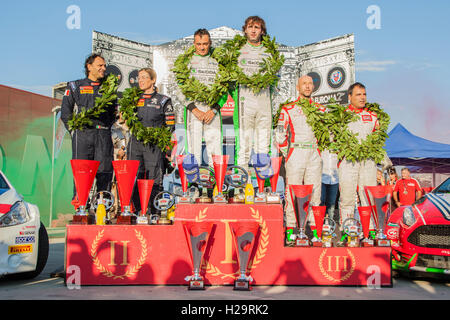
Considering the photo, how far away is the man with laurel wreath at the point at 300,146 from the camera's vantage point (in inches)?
229

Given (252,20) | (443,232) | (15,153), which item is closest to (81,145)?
(252,20)

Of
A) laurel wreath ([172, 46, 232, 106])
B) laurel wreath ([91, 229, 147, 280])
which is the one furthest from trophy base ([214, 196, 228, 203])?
laurel wreath ([172, 46, 232, 106])

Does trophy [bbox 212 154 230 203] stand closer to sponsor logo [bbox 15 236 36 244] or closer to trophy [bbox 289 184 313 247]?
trophy [bbox 289 184 313 247]

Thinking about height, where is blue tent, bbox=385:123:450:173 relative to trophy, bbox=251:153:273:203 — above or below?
above

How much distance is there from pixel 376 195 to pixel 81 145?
11.8 ft

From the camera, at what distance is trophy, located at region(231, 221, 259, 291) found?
4.00m

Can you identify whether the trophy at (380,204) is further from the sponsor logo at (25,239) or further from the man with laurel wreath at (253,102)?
the sponsor logo at (25,239)

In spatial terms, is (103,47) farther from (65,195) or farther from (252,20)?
(65,195)

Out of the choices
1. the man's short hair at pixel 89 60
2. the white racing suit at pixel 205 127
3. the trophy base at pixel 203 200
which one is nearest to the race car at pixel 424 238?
the trophy base at pixel 203 200

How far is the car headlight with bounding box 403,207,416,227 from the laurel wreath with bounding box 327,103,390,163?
1073mm

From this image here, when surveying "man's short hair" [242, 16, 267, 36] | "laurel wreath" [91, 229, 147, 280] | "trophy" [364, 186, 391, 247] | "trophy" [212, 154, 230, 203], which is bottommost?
"laurel wreath" [91, 229, 147, 280]

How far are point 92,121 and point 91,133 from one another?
15 centimetres

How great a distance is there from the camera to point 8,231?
4320 millimetres

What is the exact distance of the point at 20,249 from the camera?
14.5ft
